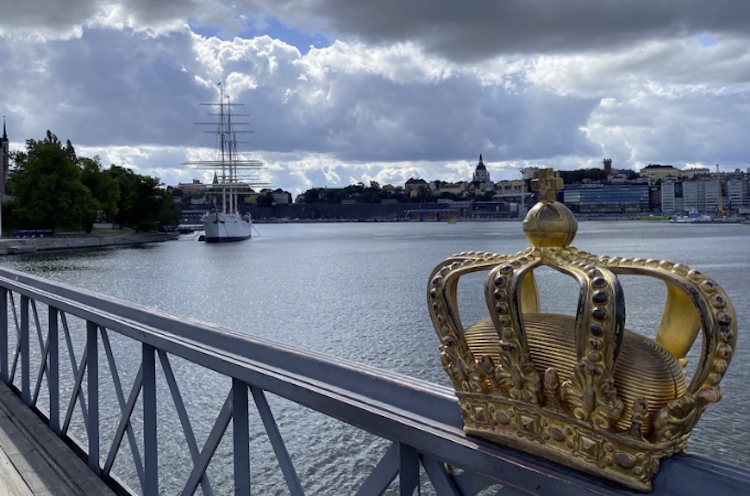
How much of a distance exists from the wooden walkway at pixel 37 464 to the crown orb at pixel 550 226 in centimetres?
283

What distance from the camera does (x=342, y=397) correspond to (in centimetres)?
196

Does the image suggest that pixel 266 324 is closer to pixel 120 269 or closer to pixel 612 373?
pixel 612 373

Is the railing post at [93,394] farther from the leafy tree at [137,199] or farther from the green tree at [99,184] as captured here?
the leafy tree at [137,199]

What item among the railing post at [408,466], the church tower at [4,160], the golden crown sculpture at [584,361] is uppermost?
the church tower at [4,160]

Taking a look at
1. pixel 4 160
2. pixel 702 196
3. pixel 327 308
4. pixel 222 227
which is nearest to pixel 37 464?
pixel 327 308

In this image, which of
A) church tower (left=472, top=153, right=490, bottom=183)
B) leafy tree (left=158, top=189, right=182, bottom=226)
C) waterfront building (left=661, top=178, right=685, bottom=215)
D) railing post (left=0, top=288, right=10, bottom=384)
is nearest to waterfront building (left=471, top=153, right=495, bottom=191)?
church tower (left=472, top=153, right=490, bottom=183)

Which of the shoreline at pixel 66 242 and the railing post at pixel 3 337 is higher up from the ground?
the railing post at pixel 3 337

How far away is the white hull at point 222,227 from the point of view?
8012 centimetres

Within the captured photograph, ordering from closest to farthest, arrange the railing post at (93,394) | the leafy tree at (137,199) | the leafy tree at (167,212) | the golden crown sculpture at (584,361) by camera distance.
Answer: the golden crown sculpture at (584,361) < the railing post at (93,394) < the leafy tree at (137,199) < the leafy tree at (167,212)

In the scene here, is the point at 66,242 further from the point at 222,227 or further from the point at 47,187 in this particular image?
the point at 222,227

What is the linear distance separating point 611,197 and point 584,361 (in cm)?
15879

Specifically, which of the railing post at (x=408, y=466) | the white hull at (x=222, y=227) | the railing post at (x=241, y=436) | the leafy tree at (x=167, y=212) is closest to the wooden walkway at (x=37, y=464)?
the railing post at (x=241, y=436)

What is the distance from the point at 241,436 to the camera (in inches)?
99.0

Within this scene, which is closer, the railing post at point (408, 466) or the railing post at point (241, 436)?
the railing post at point (408, 466)
